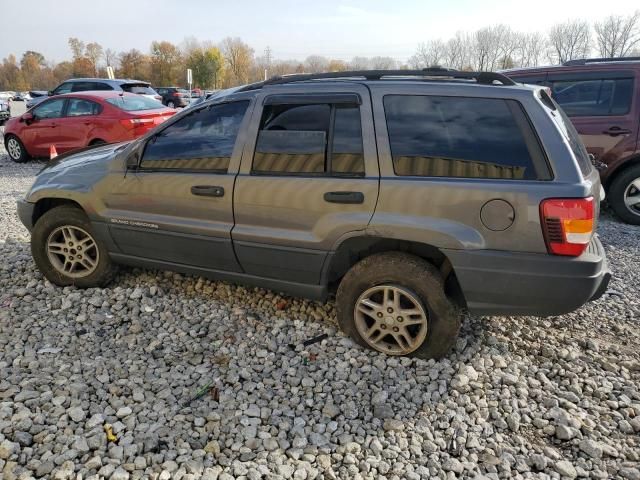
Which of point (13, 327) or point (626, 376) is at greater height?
point (13, 327)

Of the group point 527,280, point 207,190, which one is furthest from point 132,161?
point 527,280

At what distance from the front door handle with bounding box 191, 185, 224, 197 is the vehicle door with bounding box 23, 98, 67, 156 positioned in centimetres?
803

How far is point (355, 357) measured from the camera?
3.20m

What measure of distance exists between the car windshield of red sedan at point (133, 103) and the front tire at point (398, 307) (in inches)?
306

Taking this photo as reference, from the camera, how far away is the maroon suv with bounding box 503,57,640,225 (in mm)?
5949

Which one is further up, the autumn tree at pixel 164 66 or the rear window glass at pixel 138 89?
the autumn tree at pixel 164 66

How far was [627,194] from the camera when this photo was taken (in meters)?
6.18

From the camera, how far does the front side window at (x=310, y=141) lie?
3.04 m

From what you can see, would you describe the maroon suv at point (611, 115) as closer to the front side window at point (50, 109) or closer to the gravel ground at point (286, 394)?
the gravel ground at point (286, 394)

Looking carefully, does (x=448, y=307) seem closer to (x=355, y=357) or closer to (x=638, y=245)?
(x=355, y=357)

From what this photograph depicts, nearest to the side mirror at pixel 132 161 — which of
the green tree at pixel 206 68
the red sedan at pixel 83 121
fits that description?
the red sedan at pixel 83 121

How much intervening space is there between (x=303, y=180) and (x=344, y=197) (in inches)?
12.5

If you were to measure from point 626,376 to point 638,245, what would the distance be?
3.04 metres

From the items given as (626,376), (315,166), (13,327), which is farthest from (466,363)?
(13,327)
